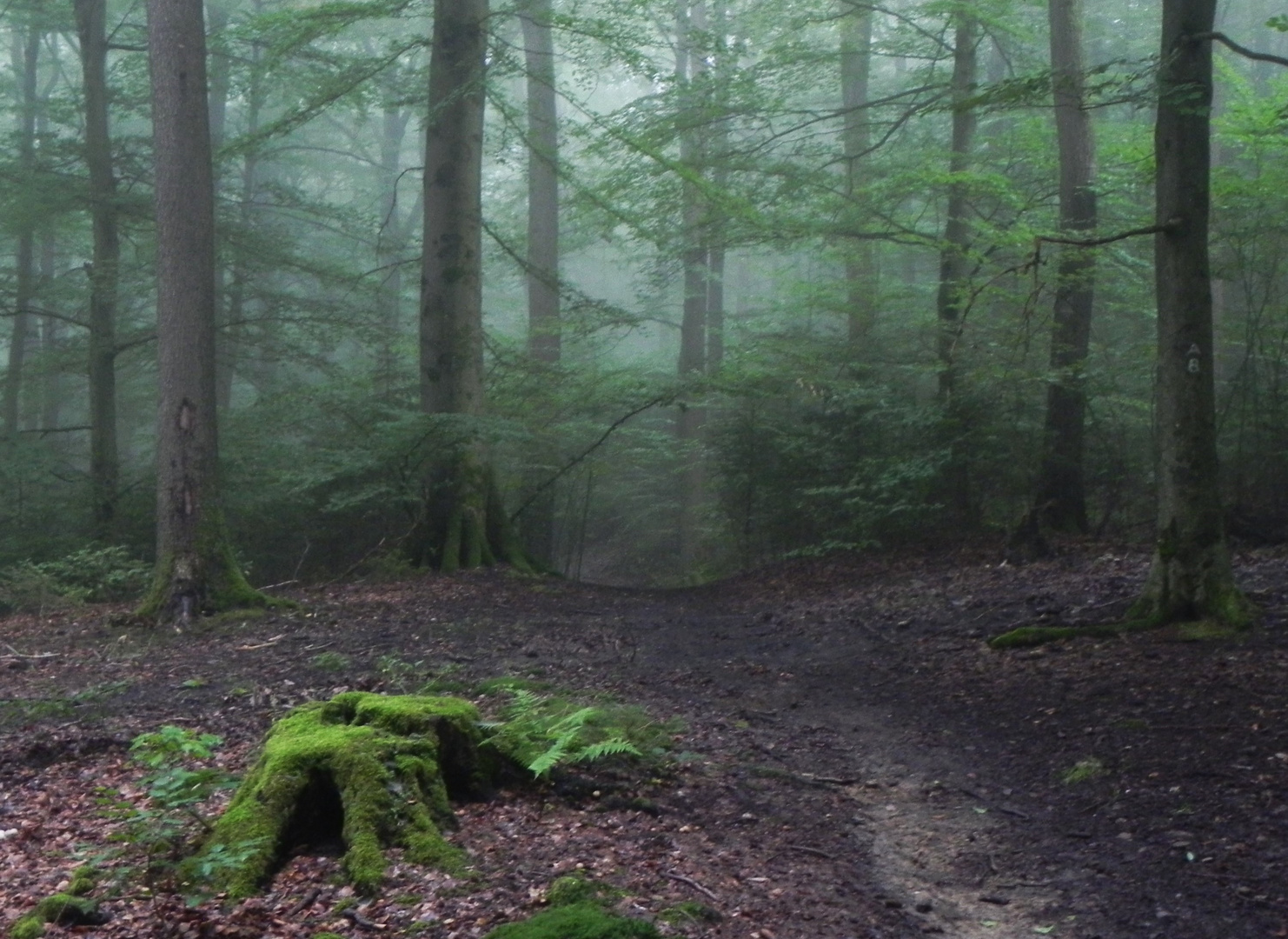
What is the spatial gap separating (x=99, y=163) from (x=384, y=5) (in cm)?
511

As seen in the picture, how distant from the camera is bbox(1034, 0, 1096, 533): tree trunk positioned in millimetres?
12469

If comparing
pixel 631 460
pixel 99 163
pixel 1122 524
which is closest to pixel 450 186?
pixel 99 163

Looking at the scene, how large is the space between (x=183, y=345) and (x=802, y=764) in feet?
22.9

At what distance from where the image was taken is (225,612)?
405 inches

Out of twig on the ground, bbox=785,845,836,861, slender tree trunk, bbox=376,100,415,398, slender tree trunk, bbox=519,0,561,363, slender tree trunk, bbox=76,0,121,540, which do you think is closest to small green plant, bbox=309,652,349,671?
twig on the ground, bbox=785,845,836,861

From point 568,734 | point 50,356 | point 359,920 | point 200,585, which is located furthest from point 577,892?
point 50,356

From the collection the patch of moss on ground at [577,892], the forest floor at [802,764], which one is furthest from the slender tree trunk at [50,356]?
the patch of moss on ground at [577,892]

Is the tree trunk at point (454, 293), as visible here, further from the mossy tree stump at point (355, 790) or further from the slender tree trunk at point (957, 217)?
the mossy tree stump at point (355, 790)

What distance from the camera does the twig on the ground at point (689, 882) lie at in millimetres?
4341

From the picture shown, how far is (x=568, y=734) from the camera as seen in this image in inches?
215

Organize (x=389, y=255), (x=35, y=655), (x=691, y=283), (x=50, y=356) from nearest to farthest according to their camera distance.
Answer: (x=35, y=655) → (x=50, y=356) → (x=389, y=255) → (x=691, y=283)

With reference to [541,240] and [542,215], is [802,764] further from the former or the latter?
[542,215]

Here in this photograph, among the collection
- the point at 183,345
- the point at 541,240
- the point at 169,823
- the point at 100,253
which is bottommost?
the point at 169,823

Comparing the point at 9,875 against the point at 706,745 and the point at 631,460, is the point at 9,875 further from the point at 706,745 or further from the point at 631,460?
the point at 631,460
